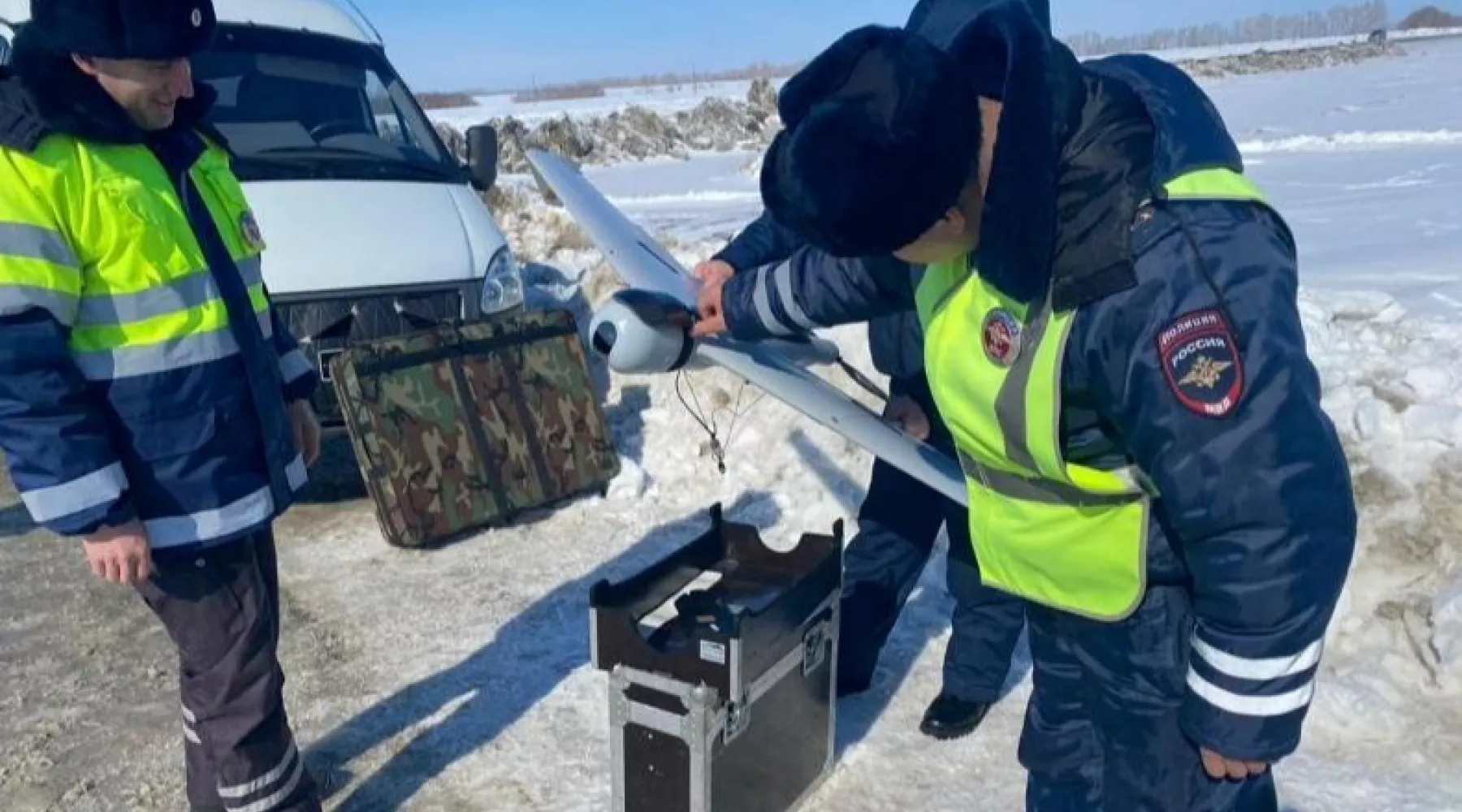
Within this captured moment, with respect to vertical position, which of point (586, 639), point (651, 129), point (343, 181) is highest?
point (343, 181)

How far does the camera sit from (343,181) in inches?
206

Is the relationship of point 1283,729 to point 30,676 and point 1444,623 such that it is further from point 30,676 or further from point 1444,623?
point 30,676

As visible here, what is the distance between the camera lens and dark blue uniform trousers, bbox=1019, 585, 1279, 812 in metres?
1.90

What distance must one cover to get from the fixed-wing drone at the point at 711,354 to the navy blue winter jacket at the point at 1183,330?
3.37ft

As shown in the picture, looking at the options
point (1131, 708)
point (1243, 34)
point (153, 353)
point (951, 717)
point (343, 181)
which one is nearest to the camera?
point (1131, 708)

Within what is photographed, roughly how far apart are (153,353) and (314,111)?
Answer: 3.79 m

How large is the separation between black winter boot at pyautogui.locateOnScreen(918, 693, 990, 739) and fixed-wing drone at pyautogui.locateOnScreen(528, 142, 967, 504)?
3.22 ft

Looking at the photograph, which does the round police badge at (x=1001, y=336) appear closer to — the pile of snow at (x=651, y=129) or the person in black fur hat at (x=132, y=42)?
the person in black fur hat at (x=132, y=42)

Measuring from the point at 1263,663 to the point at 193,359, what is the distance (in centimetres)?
209

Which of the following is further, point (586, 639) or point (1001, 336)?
point (586, 639)

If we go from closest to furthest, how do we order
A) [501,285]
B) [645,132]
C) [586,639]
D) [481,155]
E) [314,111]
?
[586,639]
[501,285]
[314,111]
[481,155]
[645,132]

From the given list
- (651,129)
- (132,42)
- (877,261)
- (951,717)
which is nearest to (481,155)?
(132,42)

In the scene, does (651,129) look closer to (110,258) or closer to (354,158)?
(354,158)

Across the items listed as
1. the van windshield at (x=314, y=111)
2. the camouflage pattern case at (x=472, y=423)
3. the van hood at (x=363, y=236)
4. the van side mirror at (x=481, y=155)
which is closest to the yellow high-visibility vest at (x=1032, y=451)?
the camouflage pattern case at (x=472, y=423)
